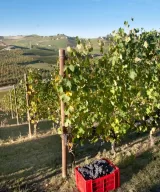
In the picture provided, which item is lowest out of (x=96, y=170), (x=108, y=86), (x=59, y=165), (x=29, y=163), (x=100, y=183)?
(x=29, y=163)

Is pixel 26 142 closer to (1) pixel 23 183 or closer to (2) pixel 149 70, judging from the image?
(1) pixel 23 183

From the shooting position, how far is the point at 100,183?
705cm

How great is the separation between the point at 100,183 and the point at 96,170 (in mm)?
418

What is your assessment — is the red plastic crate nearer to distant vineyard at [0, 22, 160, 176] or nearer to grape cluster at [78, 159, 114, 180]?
grape cluster at [78, 159, 114, 180]

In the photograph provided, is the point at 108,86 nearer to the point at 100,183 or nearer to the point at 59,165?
the point at 100,183

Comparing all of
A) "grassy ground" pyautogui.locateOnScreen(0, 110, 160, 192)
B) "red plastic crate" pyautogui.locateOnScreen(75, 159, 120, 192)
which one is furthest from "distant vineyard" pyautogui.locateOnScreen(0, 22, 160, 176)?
"grassy ground" pyautogui.locateOnScreen(0, 110, 160, 192)

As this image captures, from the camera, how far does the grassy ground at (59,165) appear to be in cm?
787

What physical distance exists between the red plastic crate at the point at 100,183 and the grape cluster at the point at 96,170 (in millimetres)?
169

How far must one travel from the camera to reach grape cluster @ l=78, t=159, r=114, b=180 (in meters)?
7.22

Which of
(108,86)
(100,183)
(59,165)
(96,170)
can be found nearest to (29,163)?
(59,165)

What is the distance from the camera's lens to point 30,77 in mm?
15148

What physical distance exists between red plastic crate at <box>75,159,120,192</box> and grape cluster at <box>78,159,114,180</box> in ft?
0.56

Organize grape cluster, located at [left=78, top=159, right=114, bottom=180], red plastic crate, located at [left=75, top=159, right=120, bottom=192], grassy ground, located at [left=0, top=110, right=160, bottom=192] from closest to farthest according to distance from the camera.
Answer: red plastic crate, located at [left=75, top=159, right=120, bottom=192]
grape cluster, located at [left=78, top=159, right=114, bottom=180]
grassy ground, located at [left=0, top=110, right=160, bottom=192]

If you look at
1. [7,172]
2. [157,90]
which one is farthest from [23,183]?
[157,90]
